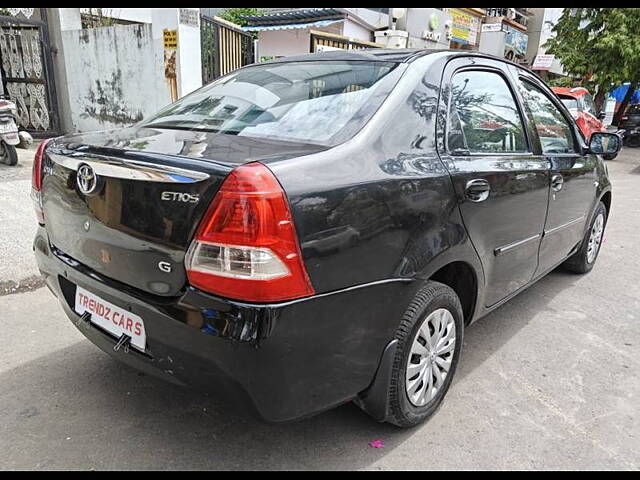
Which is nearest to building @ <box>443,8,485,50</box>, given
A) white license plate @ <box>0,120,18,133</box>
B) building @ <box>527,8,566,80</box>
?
building @ <box>527,8,566,80</box>

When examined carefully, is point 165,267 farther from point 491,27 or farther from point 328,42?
point 491,27

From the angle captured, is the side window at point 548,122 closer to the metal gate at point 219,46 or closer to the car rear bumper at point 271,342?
the car rear bumper at point 271,342

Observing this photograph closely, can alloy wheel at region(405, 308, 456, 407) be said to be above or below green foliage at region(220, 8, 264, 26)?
below

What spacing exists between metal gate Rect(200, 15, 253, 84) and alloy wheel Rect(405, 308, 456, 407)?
21.4ft

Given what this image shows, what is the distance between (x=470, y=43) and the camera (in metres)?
20.1

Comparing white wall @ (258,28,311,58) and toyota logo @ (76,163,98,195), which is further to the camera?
white wall @ (258,28,311,58)

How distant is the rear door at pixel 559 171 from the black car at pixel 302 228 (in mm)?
411

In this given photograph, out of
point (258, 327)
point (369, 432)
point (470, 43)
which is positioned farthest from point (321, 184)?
point (470, 43)

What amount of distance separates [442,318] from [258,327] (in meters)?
1.04

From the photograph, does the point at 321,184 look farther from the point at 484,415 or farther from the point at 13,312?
the point at 13,312

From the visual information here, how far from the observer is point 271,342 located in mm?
1587

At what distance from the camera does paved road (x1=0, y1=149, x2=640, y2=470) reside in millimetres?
2066

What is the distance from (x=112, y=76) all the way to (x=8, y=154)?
2.21 metres

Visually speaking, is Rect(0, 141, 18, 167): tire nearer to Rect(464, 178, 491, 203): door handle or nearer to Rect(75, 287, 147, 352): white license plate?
Rect(75, 287, 147, 352): white license plate
